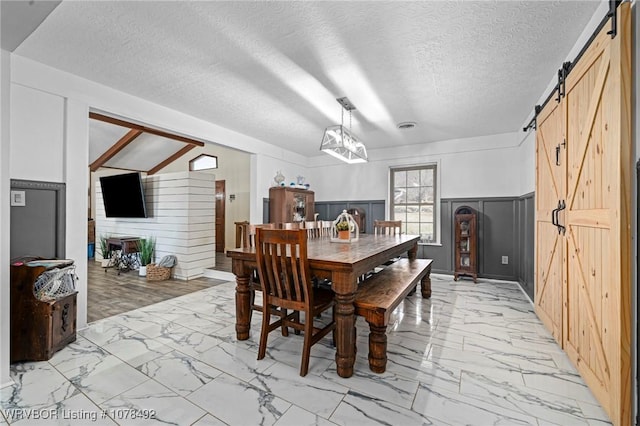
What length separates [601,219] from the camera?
A: 159 cm

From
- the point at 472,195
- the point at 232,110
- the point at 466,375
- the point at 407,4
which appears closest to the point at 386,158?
the point at 472,195

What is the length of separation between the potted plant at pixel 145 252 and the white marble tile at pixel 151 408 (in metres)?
3.75

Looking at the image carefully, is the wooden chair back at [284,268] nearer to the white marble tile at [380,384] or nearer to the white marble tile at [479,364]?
the white marble tile at [380,384]

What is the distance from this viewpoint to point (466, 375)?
1932 millimetres

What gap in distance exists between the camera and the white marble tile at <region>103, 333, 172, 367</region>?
7.03ft

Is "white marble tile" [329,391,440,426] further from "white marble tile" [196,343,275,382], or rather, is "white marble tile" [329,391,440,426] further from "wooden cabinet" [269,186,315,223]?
"wooden cabinet" [269,186,315,223]

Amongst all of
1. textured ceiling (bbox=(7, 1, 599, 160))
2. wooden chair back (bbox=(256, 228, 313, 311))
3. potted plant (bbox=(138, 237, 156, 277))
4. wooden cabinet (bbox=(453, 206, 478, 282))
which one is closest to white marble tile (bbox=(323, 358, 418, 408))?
wooden chair back (bbox=(256, 228, 313, 311))

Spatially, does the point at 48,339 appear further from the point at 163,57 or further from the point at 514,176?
the point at 514,176

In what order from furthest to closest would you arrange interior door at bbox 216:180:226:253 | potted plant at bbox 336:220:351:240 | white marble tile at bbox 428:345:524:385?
interior door at bbox 216:180:226:253 → potted plant at bbox 336:220:351:240 → white marble tile at bbox 428:345:524:385

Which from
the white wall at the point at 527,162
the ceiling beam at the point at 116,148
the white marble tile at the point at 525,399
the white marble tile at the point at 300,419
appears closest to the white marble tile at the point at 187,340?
the white marble tile at the point at 300,419

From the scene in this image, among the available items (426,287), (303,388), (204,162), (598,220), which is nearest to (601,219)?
(598,220)

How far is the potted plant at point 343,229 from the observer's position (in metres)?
3.11

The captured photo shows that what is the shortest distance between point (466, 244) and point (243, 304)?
12.6ft

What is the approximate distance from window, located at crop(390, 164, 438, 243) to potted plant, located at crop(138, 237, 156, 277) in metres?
4.61
